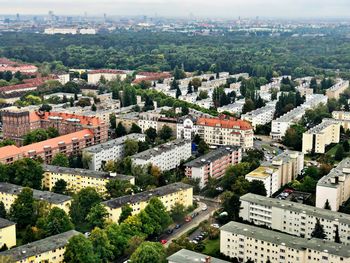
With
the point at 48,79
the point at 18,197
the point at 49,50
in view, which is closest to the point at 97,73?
the point at 48,79

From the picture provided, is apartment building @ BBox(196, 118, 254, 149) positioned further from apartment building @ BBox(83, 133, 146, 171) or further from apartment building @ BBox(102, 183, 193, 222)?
apartment building @ BBox(102, 183, 193, 222)

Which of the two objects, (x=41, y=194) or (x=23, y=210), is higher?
(x=41, y=194)

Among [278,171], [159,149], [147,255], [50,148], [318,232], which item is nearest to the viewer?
[147,255]

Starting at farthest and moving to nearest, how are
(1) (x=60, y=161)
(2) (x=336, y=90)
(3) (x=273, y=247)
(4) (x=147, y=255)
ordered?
(2) (x=336, y=90) → (1) (x=60, y=161) → (3) (x=273, y=247) → (4) (x=147, y=255)

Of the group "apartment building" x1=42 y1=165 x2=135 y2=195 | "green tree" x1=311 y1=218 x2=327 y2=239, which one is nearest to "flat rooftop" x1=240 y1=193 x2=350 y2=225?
"green tree" x1=311 y1=218 x2=327 y2=239

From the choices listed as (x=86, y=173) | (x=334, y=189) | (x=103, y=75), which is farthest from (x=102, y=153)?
(x=103, y=75)

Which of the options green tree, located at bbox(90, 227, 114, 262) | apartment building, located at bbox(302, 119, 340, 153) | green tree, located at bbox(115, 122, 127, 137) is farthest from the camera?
green tree, located at bbox(115, 122, 127, 137)

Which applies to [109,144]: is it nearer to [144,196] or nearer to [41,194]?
[41,194]
